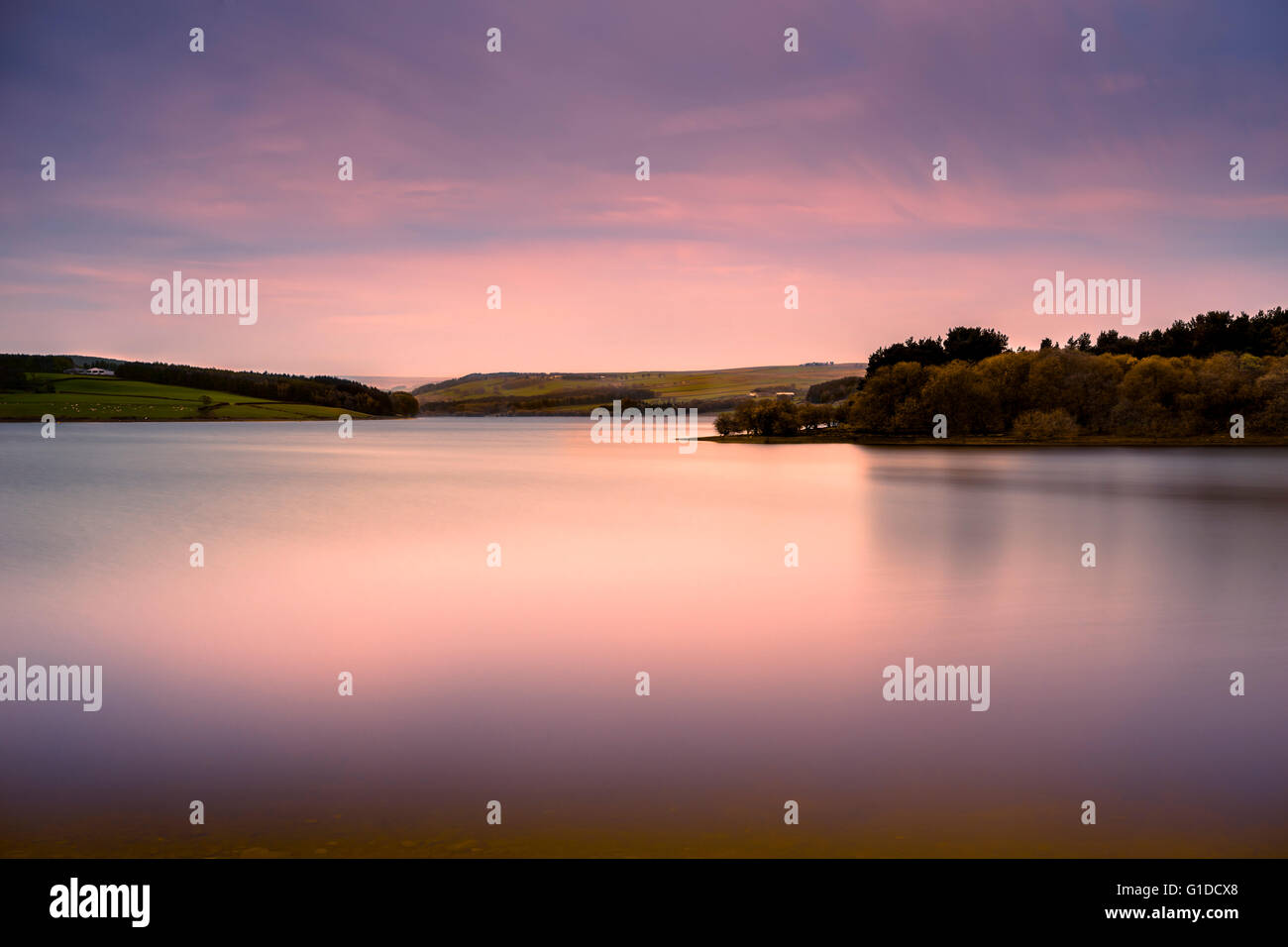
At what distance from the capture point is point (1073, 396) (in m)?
73.6

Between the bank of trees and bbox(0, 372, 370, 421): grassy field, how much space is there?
96.6m

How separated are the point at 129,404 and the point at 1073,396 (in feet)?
413

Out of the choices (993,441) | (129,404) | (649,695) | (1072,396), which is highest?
(129,404)

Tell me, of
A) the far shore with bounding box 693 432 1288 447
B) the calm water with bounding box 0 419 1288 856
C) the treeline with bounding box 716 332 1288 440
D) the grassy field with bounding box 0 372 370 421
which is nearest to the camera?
the calm water with bounding box 0 419 1288 856

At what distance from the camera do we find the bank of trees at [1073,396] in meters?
68.1

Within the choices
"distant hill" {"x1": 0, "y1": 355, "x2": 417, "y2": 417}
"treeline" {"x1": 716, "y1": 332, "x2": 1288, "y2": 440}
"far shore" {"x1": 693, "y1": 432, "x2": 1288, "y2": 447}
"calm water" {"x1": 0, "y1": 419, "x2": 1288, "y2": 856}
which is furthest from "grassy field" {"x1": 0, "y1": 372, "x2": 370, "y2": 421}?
"calm water" {"x1": 0, "y1": 419, "x2": 1288, "y2": 856}

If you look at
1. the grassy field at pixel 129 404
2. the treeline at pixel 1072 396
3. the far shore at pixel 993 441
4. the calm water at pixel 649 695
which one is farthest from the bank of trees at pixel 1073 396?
the grassy field at pixel 129 404

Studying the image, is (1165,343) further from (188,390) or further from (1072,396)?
Result: (188,390)

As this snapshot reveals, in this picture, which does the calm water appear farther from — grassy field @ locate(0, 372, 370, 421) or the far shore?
grassy field @ locate(0, 372, 370, 421)

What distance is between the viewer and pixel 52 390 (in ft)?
400

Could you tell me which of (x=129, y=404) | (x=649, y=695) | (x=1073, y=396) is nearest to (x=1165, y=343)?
(x=1073, y=396)

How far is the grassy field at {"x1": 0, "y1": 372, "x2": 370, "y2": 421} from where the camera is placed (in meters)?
117
